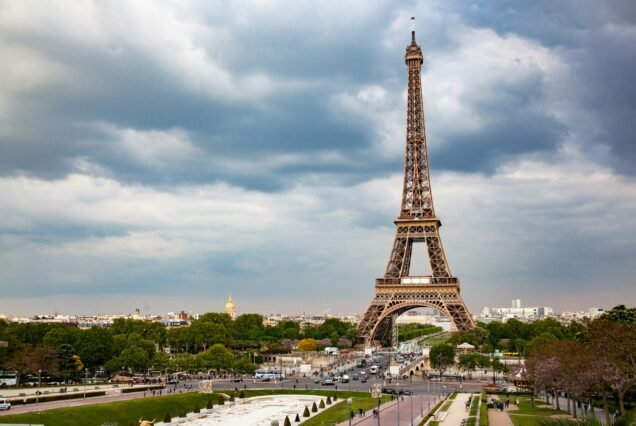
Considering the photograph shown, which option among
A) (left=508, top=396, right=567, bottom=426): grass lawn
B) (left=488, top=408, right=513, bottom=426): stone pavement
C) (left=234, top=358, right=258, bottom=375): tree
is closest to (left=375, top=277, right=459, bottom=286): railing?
(left=234, top=358, right=258, bottom=375): tree

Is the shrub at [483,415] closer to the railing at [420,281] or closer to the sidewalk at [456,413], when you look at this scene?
the sidewalk at [456,413]

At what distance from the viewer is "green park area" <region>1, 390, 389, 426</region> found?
49.8 m

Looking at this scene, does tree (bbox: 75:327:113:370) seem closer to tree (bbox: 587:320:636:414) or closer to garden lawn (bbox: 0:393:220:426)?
garden lawn (bbox: 0:393:220:426)

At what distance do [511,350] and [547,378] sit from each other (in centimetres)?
6594

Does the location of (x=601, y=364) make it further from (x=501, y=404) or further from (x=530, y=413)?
(x=501, y=404)

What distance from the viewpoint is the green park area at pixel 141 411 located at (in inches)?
1962

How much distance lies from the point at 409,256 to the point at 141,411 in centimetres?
7348

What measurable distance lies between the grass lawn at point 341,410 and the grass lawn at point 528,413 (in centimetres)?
1387

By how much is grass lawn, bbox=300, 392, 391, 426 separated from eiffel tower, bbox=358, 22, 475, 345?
41828 millimetres

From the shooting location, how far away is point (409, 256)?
122125mm

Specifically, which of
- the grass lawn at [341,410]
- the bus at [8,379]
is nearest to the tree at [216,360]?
the bus at [8,379]

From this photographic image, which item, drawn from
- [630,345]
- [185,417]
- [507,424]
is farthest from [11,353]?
[630,345]

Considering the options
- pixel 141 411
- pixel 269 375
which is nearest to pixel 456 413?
pixel 141 411

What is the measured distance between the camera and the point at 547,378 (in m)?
58.2
